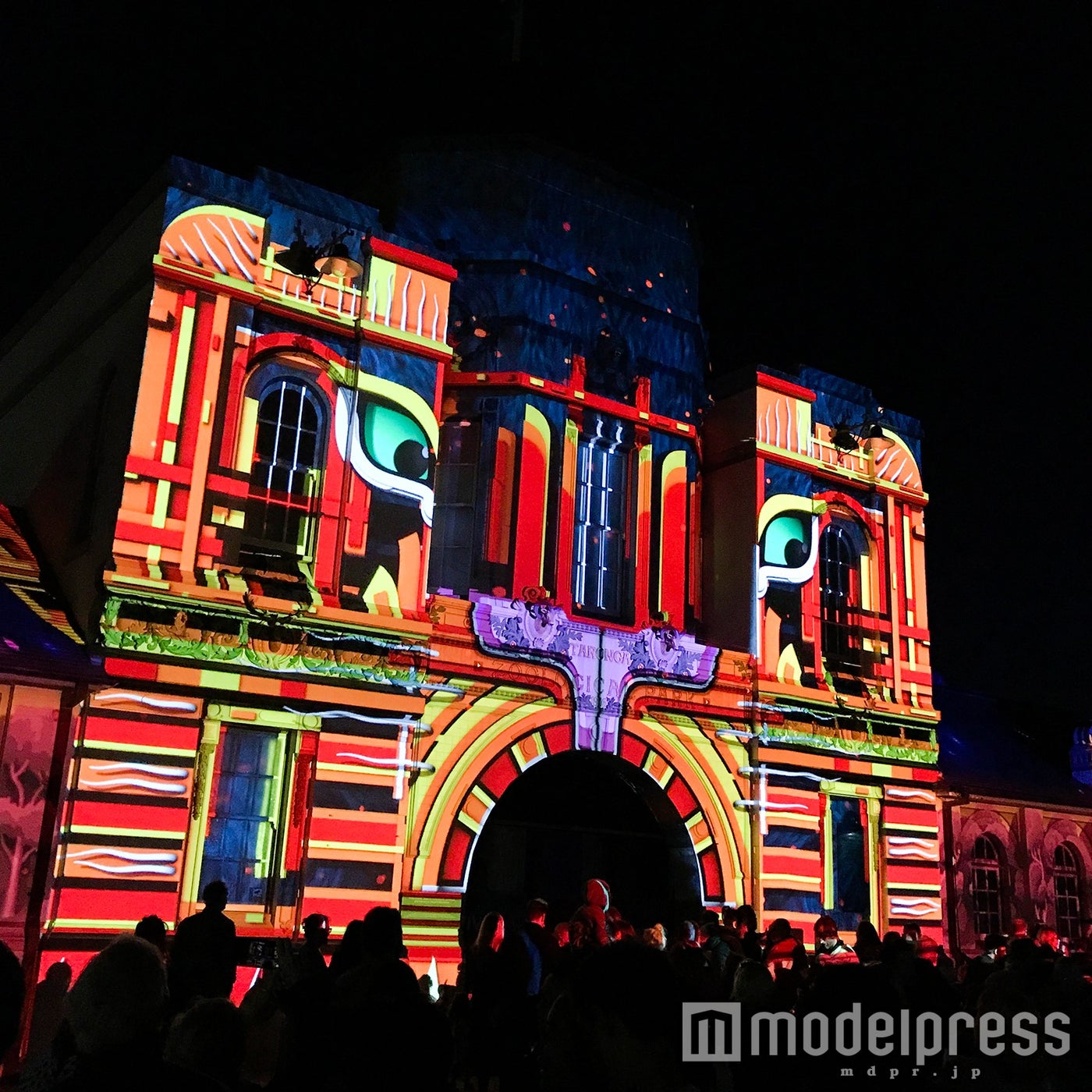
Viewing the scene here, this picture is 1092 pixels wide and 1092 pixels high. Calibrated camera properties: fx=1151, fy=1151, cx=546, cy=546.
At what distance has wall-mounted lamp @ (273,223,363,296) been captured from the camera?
46.8 ft

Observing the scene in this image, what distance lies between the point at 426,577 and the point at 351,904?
4252mm

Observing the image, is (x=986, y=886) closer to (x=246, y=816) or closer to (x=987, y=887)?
(x=987, y=887)

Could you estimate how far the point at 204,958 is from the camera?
802cm

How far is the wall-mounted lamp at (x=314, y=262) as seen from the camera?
46.8 feet

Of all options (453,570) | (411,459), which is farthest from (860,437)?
(411,459)

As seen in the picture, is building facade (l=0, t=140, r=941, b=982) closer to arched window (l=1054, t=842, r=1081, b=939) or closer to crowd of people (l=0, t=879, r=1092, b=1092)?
crowd of people (l=0, t=879, r=1092, b=1092)

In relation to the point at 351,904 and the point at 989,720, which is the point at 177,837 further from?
the point at 989,720

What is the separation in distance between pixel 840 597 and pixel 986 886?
682 centimetres

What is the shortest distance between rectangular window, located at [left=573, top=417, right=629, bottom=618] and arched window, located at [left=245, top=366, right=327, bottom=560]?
13.4ft

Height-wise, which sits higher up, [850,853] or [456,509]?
[456,509]

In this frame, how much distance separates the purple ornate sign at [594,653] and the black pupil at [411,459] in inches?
69.4

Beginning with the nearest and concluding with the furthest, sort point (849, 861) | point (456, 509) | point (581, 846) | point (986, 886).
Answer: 1. point (456, 509)
2. point (581, 846)
3. point (849, 861)
4. point (986, 886)

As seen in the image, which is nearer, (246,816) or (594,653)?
(246,816)

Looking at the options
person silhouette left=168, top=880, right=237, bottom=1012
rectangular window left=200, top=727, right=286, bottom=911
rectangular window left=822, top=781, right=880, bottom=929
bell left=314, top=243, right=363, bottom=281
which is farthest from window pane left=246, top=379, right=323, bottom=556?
rectangular window left=822, top=781, right=880, bottom=929
